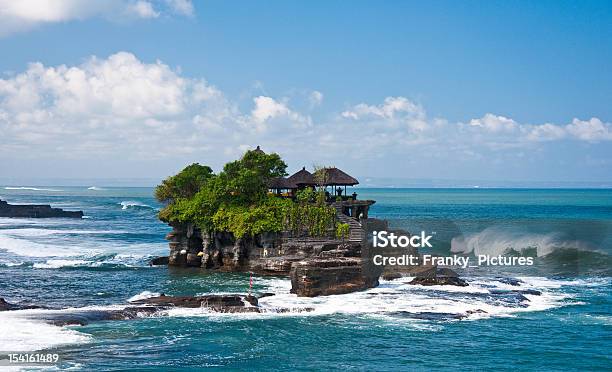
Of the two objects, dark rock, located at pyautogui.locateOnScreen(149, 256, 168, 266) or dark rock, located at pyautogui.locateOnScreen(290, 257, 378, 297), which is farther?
dark rock, located at pyautogui.locateOnScreen(149, 256, 168, 266)

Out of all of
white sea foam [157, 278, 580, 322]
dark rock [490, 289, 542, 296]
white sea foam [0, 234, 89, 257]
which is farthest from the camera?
white sea foam [0, 234, 89, 257]

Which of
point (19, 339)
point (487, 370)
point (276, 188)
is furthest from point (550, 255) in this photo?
point (19, 339)

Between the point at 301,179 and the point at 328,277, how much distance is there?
66.3 ft

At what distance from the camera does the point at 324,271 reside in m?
44.2

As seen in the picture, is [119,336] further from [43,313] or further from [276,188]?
[276,188]

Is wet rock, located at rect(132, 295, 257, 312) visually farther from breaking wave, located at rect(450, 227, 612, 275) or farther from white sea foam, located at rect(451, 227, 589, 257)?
white sea foam, located at rect(451, 227, 589, 257)

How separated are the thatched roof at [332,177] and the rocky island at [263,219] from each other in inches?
3.7

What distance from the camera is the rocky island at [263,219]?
178 ft

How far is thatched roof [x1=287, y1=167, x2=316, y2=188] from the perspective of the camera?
62.9 m

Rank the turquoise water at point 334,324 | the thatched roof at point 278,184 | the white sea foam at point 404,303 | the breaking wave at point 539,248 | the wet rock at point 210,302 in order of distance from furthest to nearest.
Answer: the breaking wave at point 539,248 < the thatched roof at point 278,184 < the wet rock at point 210,302 < the white sea foam at point 404,303 < the turquoise water at point 334,324

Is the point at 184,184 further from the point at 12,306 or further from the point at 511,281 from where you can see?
the point at 511,281

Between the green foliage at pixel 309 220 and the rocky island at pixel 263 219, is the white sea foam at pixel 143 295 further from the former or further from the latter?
the green foliage at pixel 309 220

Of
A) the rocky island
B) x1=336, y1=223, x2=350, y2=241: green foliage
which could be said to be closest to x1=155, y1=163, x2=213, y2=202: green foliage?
the rocky island

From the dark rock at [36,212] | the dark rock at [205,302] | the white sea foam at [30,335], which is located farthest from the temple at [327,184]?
the dark rock at [36,212]
